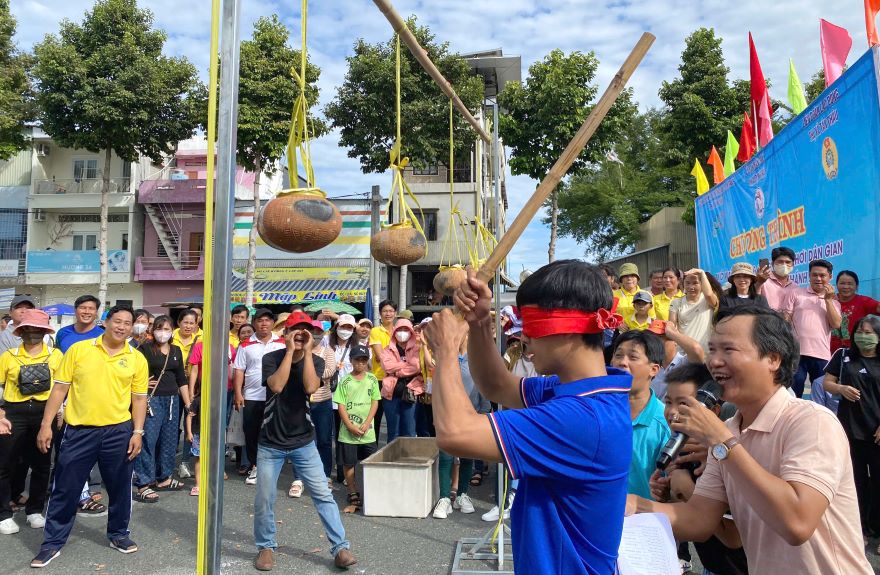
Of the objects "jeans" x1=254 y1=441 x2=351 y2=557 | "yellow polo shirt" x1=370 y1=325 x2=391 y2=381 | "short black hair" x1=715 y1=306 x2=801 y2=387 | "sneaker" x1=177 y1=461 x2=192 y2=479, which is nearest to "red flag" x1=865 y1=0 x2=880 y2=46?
"short black hair" x1=715 y1=306 x2=801 y2=387

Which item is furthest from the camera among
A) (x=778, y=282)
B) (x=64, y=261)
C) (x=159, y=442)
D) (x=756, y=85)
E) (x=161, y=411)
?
(x=64, y=261)

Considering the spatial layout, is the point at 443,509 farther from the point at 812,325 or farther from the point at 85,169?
the point at 85,169

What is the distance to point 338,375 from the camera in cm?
775

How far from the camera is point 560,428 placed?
1498mm

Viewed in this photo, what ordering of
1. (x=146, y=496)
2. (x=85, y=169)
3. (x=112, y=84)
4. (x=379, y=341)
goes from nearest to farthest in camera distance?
1. (x=146, y=496)
2. (x=379, y=341)
3. (x=112, y=84)
4. (x=85, y=169)

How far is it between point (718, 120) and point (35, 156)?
27.8 metres

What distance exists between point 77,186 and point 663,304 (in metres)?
28.5

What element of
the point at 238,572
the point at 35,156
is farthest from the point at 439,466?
the point at 35,156

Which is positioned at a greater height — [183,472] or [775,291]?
[775,291]

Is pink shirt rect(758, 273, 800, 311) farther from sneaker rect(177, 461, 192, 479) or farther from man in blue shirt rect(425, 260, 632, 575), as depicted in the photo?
sneaker rect(177, 461, 192, 479)

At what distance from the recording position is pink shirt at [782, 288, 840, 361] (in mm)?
5805

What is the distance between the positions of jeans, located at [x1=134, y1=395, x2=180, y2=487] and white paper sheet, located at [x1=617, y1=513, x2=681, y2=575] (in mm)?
5619

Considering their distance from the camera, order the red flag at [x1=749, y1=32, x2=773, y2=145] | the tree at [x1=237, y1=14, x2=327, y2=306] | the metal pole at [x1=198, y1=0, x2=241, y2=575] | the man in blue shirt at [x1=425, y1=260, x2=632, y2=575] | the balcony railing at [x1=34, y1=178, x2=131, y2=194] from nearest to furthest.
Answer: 1. the man in blue shirt at [x1=425, y1=260, x2=632, y2=575]
2. the metal pole at [x1=198, y1=0, x2=241, y2=575]
3. the red flag at [x1=749, y1=32, x2=773, y2=145]
4. the tree at [x1=237, y1=14, x2=327, y2=306]
5. the balcony railing at [x1=34, y1=178, x2=131, y2=194]

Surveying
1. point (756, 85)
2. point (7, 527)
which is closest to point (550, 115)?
point (756, 85)
